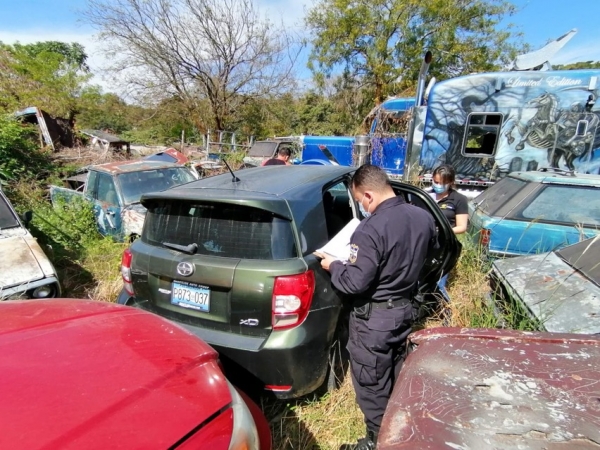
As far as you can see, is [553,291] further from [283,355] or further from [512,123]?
[512,123]

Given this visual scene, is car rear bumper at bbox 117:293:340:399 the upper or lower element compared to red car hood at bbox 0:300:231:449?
lower

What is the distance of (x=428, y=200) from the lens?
3.01 meters

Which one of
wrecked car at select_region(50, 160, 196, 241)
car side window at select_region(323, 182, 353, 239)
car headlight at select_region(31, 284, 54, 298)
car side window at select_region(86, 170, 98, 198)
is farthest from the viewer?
car side window at select_region(86, 170, 98, 198)

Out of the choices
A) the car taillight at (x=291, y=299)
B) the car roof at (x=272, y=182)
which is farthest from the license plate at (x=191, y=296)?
the car roof at (x=272, y=182)

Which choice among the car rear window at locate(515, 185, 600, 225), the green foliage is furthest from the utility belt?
the green foliage

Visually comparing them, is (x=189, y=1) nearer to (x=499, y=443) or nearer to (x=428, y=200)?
(x=428, y=200)

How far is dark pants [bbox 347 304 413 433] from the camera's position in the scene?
203 centimetres

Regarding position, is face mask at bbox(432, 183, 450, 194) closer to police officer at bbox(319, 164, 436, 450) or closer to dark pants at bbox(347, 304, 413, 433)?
police officer at bbox(319, 164, 436, 450)

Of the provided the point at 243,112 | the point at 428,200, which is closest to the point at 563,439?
the point at 428,200

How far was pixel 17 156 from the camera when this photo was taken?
9.09 metres

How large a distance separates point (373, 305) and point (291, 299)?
20.3 inches

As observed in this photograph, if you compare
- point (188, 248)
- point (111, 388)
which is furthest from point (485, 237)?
point (111, 388)

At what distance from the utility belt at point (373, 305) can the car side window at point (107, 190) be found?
16.9 ft

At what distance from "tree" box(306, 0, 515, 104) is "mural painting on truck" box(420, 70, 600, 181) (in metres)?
11.6
